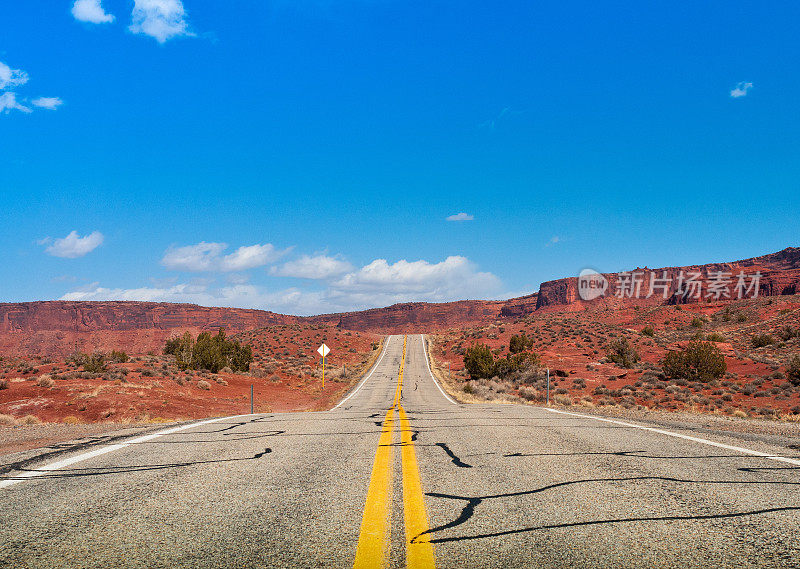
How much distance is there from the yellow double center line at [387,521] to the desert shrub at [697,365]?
110 feet

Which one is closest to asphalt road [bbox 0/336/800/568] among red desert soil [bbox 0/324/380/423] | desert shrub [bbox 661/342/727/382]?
red desert soil [bbox 0/324/380/423]

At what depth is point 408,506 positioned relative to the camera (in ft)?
11.7

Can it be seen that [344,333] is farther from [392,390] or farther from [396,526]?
[396,526]

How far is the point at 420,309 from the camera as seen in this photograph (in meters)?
169

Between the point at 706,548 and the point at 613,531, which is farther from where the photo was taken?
the point at 613,531

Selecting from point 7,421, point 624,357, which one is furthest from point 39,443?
point 624,357

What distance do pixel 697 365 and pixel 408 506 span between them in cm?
3569

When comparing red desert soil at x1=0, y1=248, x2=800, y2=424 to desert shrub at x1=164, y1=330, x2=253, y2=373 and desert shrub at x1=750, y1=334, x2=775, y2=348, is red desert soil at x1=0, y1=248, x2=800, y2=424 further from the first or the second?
desert shrub at x1=164, y1=330, x2=253, y2=373

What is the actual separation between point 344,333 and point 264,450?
86.4 metres

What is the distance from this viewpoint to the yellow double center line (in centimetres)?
259

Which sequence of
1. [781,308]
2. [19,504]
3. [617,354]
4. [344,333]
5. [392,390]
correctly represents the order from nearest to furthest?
[19,504] < [392,390] < [617,354] < [781,308] < [344,333]

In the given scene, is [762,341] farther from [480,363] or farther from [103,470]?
[103,470]

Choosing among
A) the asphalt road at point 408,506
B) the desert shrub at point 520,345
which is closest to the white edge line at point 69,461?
the asphalt road at point 408,506

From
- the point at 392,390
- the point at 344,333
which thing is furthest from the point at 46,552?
the point at 344,333
